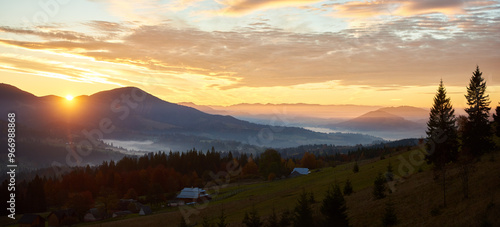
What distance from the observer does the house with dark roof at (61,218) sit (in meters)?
70.5

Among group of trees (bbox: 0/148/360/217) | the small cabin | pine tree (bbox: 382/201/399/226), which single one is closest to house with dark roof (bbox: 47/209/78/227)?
group of trees (bbox: 0/148/360/217)

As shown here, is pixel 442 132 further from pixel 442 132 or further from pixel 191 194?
pixel 191 194

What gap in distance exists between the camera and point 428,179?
41.4 m

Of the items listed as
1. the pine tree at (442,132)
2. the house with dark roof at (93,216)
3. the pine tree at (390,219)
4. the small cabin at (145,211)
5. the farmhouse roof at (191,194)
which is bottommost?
the house with dark roof at (93,216)

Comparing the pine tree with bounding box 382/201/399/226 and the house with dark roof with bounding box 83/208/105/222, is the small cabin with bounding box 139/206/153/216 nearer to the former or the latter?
the house with dark roof with bounding box 83/208/105/222

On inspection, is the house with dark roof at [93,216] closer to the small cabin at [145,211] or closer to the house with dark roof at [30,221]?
the small cabin at [145,211]

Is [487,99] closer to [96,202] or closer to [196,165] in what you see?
[96,202]

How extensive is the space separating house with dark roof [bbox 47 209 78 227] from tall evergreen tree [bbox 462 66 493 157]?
7282 centimetres

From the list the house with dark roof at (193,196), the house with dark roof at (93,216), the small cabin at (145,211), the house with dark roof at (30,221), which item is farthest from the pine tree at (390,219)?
the house with dark roof at (93,216)

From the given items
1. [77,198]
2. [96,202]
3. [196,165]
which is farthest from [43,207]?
[196,165]

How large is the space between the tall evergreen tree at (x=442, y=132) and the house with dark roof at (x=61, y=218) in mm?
68278

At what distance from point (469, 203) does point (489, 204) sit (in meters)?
2.99

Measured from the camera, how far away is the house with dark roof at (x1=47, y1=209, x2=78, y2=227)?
70500 mm

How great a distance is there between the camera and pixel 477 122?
149 ft
